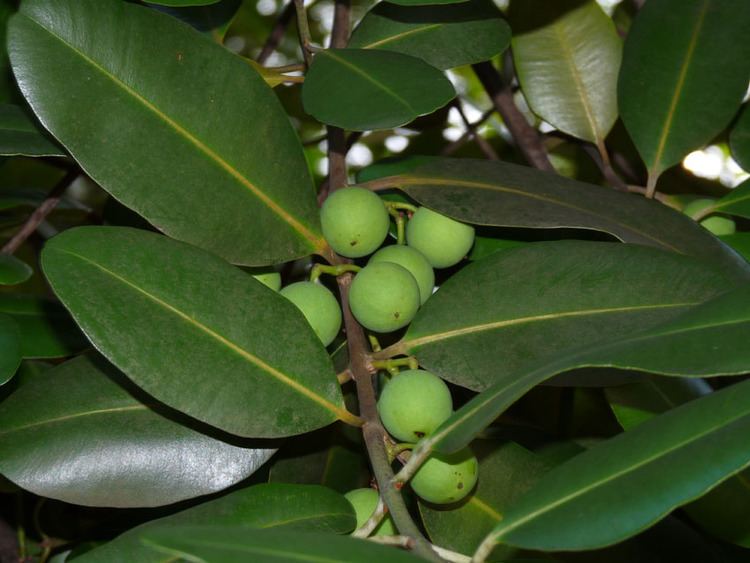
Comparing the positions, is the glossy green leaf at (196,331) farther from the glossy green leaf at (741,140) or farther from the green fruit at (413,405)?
the glossy green leaf at (741,140)

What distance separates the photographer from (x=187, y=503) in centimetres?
103

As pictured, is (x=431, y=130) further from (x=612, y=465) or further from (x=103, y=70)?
(x=612, y=465)

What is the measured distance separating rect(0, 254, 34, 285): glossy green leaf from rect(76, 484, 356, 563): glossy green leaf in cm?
49

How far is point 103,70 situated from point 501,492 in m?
0.54

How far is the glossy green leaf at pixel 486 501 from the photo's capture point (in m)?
0.88

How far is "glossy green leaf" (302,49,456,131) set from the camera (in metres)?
0.88

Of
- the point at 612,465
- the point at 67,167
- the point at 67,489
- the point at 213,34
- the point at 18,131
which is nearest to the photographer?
the point at 612,465

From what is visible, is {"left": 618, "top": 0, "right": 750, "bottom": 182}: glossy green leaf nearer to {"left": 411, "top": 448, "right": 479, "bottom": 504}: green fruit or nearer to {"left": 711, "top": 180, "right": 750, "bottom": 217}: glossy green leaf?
{"left": 711, "top": 180, "right": 750, "bottom": 217}: glossy green leaf

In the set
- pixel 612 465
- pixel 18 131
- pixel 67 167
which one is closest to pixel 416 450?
pixel 612 465

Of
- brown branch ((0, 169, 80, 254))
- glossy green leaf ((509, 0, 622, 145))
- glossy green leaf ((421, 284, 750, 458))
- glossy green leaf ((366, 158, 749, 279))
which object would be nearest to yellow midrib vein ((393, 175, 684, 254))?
glossy green leaf ((366, 158, 749, 279))

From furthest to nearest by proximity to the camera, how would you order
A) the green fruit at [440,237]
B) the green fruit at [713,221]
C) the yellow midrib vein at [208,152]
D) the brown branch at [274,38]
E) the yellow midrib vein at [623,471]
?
the brown branch at [274,38] → the green fruit at [713,221] → the green fruit at [440,237] → the yellow midrib vein at [208,152] → the yellow midrib vein at [623,471]

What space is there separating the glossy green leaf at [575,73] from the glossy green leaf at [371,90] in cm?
45

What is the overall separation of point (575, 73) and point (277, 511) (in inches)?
33.1

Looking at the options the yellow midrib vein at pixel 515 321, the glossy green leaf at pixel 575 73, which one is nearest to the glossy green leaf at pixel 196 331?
the yellow midrib vein at pixel 515 321
